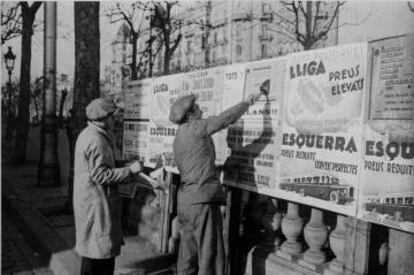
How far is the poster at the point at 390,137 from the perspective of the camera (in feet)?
8.94

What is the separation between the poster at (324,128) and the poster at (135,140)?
254cm

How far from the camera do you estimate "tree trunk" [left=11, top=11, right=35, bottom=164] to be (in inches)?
765

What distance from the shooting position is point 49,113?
13.0 m

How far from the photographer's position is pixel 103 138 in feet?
12.9

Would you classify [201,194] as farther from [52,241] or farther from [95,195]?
[52,241]

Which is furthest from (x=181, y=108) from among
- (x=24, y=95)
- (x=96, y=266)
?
(x=24, y=95)

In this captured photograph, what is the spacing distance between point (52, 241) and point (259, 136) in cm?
372

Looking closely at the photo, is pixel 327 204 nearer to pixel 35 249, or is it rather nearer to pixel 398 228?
pixel 398 228

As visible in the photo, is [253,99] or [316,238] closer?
[316,238]

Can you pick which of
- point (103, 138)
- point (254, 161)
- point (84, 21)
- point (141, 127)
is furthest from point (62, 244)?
point (84, 21)

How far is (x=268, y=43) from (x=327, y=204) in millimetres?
58570

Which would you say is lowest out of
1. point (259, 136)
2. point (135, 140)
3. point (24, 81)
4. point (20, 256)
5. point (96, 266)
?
point (20, 256)

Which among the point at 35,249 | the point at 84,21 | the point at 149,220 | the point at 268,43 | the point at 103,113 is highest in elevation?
the point at 268,43

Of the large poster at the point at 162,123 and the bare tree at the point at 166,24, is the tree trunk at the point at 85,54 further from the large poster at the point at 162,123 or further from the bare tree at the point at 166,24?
the bare tree at the point at 166,24
